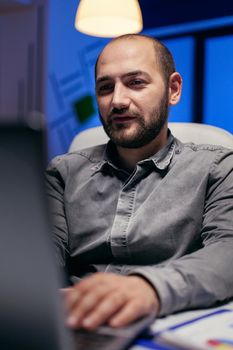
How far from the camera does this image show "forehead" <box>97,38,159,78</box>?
114cm

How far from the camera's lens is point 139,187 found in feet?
3.46

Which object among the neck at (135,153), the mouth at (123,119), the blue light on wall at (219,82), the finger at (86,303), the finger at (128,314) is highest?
the mouth at (123,119)

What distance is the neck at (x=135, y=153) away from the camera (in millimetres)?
1159

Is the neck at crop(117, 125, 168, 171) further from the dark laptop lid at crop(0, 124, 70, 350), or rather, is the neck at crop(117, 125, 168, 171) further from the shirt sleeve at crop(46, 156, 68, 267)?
the dark laptop lid at crop(0, 124, 70, 350)

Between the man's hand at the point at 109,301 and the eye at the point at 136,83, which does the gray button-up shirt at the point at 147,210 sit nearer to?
the eye at the point at 136,83

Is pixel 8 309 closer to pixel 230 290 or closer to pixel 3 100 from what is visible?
pixel 230 290

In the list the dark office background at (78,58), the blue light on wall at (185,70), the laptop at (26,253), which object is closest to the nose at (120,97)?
the laptop at (26,253)

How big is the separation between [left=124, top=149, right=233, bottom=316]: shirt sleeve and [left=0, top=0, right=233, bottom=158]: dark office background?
2.30m

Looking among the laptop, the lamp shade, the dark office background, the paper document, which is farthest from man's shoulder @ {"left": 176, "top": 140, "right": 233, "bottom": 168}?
the dark office background

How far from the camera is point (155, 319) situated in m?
0.58

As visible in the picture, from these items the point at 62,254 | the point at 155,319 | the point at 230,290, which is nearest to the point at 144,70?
the point at 62,254

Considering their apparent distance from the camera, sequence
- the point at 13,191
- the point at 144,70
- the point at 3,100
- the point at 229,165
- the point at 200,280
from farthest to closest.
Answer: the point at 3,100, the point at 144,70, the point at 229,165, the point at 200,280, the point at 13,191

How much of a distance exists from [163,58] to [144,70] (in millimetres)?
95

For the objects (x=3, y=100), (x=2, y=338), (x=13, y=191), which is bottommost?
(x=3, y=100)
